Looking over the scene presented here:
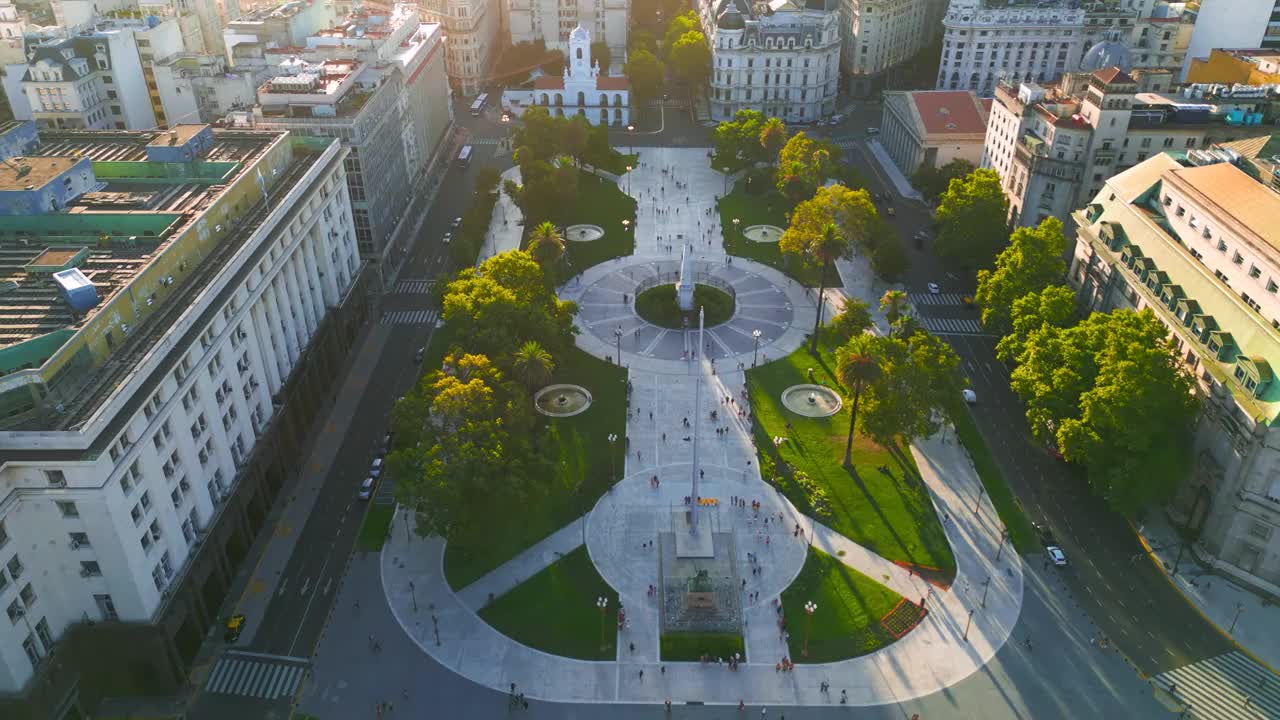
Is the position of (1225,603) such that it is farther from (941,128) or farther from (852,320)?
(941,128)

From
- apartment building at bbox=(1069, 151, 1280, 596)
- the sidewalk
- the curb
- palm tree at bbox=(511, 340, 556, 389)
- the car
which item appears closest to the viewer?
the curb

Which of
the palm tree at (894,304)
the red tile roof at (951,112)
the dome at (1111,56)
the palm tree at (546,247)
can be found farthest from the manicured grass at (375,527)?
the dome at (1111,56)

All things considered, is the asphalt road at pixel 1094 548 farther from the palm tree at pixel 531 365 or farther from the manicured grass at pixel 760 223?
the palm tree at pixel 531 365

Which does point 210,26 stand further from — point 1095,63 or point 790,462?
point 1095,63

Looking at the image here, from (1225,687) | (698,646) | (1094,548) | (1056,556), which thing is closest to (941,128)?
(1094,548)

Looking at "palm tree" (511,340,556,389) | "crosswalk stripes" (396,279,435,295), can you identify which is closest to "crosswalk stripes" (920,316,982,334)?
"palm tree" (511,340,556,389)

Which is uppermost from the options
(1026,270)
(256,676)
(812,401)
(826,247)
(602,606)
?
(826,247)

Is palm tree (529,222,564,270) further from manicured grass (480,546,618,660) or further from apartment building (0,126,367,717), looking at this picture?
manicured grass (480,546,618,660)
